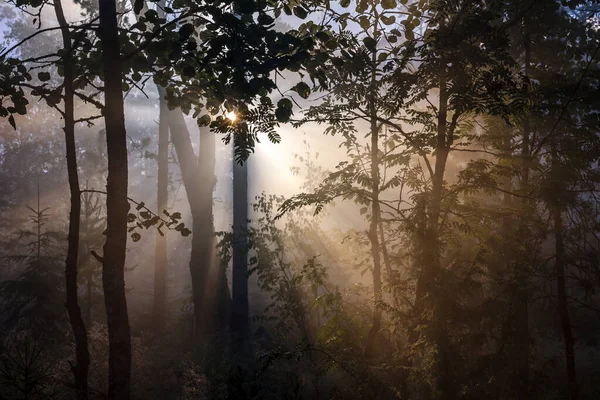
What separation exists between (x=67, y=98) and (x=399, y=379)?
5790mm

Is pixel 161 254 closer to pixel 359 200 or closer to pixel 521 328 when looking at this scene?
pixel 359 200

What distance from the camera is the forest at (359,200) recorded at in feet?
12.8

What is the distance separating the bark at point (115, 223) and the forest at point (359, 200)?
16 millimetres

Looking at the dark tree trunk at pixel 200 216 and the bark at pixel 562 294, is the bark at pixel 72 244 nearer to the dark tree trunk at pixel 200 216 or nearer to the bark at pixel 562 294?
the bark at pixel 562 294

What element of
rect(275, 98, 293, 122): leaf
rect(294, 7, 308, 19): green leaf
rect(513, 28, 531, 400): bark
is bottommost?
rect(513, 28, 531, 400): bark

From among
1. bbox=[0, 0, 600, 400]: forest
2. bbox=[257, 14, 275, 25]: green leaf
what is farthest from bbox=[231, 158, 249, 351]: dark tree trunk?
bbox=[257, 14, 275, 25]: green leaf

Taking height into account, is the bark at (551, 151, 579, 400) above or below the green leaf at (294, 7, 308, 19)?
below

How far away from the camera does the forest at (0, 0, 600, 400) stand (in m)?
3.90

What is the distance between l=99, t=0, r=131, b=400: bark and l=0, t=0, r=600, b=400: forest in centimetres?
2

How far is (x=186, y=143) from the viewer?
15664mm

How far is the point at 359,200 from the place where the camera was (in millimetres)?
7977

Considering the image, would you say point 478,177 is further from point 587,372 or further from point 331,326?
point 587,372

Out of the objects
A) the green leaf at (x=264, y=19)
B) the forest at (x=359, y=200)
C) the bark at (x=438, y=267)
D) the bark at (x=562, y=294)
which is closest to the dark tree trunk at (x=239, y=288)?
the forest at (x=359, y=200)

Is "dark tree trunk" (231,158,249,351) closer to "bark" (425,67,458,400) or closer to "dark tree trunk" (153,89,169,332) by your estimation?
"dark tree trunk" (153,89,169,332)
